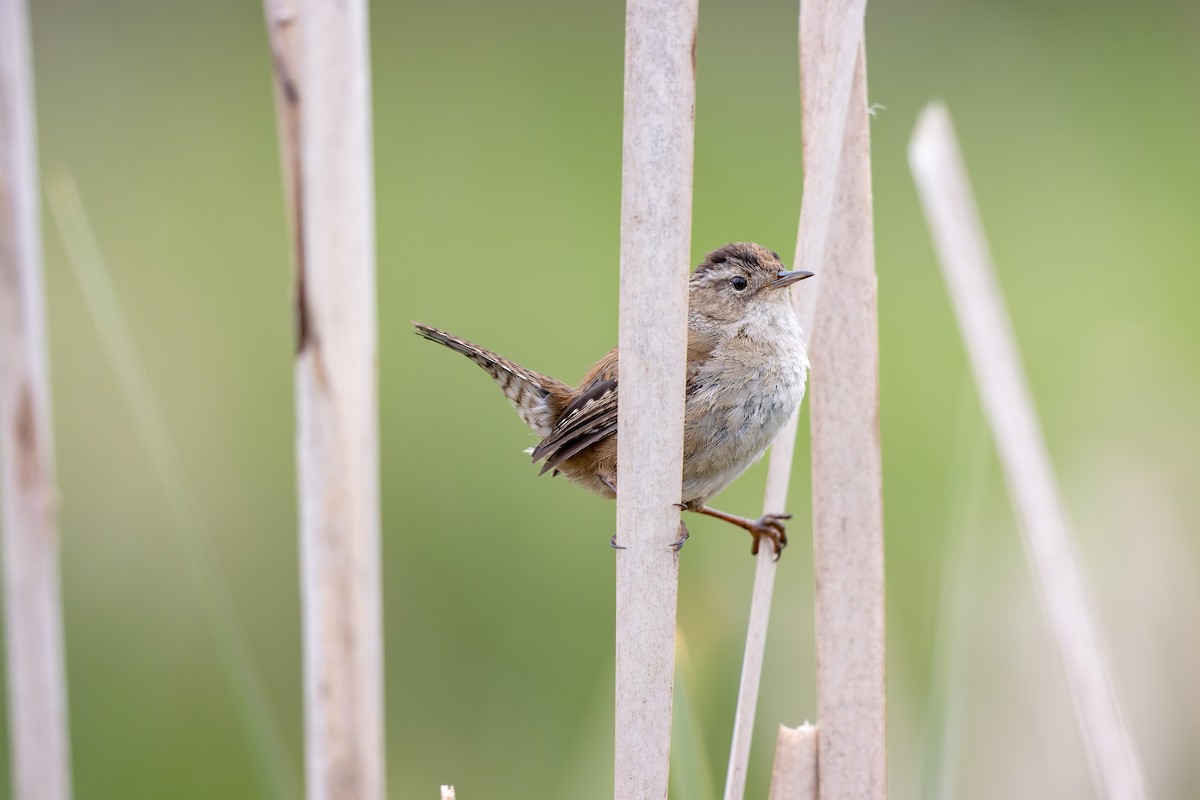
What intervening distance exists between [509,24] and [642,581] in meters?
4.70

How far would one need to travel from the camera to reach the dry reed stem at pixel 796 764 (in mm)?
1569

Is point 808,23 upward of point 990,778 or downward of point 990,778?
upward

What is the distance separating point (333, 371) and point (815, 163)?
654 millimetres

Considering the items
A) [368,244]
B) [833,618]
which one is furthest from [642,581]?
[368,244]

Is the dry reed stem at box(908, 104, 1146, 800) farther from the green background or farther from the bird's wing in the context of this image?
the bird's wing

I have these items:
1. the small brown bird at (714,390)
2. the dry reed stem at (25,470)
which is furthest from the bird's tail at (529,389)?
the dry reed stem at (25,470)

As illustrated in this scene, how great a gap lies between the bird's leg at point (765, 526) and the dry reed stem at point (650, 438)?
0.45 feet

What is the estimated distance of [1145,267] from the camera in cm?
506

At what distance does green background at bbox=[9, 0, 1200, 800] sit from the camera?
2.84 m

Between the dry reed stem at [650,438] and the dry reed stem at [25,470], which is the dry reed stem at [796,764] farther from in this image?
the dry reed stem at [25,470]

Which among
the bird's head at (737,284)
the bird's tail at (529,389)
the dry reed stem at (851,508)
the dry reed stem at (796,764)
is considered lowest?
the dry reed stem at (796,764)

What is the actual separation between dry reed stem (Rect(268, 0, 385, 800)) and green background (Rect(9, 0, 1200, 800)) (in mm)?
160

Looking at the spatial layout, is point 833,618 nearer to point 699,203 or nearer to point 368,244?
point 368,244

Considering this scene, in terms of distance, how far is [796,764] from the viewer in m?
1.57
